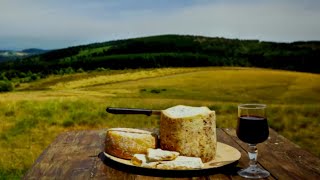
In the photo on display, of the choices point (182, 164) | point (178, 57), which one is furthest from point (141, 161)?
point (178, 57)

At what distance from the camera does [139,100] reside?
1452cm

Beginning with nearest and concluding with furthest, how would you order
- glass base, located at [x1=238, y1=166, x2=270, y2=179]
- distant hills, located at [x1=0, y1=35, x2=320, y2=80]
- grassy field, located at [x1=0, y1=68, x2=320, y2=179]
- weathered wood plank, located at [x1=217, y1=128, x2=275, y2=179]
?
glass base, located at [x1=238, y1=166, x2=270, y2=179], weathered wood plank, located at [x1=217, y1=128, x2=275, y2=179], grassy field, located at [x1=0, y1=68, x2=320, y2=179], distant hills, located at [x1=0, y1=35, x2=320, y2=80]

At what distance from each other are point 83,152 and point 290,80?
646 inches

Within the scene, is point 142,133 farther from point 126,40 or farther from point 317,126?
point 126,40

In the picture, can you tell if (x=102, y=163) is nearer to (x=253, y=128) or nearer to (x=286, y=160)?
(x=253, y=128)

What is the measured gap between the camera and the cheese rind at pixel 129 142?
2928 millimetres

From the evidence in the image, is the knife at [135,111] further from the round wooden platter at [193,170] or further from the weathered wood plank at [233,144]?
the weathered wood plank at [233,144]

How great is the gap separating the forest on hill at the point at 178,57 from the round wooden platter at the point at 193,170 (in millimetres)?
17394

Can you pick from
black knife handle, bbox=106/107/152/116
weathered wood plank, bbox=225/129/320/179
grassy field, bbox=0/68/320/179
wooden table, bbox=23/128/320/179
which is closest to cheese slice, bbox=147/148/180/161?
wooden table, bbox=23/128/320/179

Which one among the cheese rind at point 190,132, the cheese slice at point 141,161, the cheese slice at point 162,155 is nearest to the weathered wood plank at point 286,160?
the cheese rind at point 190,132

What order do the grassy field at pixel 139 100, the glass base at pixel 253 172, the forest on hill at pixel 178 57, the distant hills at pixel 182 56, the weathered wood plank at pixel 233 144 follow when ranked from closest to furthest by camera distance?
the glass base at pixel 253 172 → the weathered wood plank at pixel 233 144 → the grassy field at pixel 139 100 → the forest on hill at pixel 178 57 → the distant hills at pixel 182 56

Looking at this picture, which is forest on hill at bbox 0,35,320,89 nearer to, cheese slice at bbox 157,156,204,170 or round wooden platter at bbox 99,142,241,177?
round wooden platter at bbox 99,142,241,177

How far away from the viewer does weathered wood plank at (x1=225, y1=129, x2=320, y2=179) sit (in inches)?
107

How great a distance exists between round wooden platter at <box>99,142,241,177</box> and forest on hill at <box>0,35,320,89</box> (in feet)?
57.1
